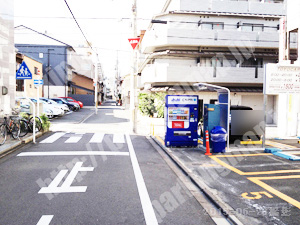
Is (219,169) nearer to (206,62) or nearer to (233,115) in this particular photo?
(233,115)

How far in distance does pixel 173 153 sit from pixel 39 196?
17.0ft

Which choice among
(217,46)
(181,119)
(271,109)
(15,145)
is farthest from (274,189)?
(271,109)

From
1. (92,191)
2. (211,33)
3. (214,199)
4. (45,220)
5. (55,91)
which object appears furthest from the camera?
(55,91)

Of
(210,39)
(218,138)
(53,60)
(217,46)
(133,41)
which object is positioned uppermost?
(53,60)

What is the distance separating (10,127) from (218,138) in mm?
8128

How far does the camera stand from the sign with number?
386 inches

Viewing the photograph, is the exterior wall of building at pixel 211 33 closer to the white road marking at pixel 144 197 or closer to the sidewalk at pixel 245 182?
the sidewalk at pixel 245 182

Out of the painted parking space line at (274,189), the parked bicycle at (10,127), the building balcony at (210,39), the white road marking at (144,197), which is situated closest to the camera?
the white road marking at (144,197)

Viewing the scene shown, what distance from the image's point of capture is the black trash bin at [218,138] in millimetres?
8805

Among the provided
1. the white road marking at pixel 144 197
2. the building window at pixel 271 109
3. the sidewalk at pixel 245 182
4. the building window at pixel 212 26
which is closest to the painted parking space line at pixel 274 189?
the sidewalk at pixel 245 182

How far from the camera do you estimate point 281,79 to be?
1010cm

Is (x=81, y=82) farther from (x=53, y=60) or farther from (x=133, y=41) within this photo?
(x=133, y=41)

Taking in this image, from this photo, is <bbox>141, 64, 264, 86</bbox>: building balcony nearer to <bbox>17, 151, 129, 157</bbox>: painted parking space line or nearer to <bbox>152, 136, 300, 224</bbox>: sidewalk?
<bbox>152, 136, 300, 224</bbox>: sidewalk

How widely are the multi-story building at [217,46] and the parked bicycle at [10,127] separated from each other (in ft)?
47.8
